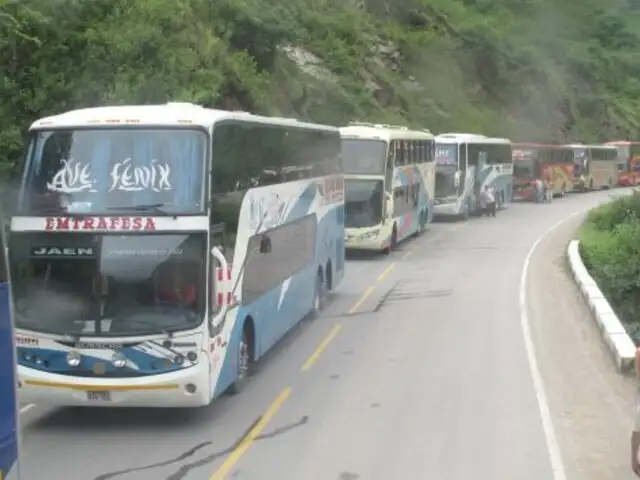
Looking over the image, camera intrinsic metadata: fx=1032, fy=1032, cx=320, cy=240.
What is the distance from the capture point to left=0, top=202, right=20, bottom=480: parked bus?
6109mm

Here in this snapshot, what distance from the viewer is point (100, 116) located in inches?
454

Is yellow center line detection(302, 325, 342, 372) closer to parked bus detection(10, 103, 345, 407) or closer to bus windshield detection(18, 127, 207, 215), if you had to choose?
parked bus detection(10, 103, 345, 407)

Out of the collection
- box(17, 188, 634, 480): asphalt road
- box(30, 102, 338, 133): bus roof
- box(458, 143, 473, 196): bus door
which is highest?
box(30, 102, 338, 133): bus roof

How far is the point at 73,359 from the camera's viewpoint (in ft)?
35.6

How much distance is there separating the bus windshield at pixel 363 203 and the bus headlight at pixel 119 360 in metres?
17.9

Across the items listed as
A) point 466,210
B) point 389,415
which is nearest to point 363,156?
point 466,210

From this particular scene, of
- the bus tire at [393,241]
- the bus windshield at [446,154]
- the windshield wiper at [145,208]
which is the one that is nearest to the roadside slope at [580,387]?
the windshield wiper at [145,208]

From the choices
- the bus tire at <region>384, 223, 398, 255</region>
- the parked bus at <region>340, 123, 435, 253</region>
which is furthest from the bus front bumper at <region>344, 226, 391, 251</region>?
the bus tire at <region>384, 223, 398, 255</region>

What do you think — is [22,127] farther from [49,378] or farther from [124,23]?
[49,378]

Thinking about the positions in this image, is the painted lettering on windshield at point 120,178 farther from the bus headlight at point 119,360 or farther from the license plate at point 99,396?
the license plate at point 99,396

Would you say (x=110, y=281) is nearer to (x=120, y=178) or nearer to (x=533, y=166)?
(x=120, y=178)

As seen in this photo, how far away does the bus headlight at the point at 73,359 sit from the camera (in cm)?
1084

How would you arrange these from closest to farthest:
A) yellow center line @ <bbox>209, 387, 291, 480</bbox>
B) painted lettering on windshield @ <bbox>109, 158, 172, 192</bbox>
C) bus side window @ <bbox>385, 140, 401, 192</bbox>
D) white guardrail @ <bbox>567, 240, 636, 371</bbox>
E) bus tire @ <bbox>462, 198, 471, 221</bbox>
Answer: yellow center line @ <bbox>209, 387, 291, 480</bbox> → painted lettering on windshield @ <bbox>109, 158, 172, 192</bbox> → white guardrail @ <bbox>567, 240, 636, 371</bbox> → bus side window @ <bbox>385, 140, 401, 192</bbox> → bus tire @ <bbox>462, 198, 471, 221</bbox>

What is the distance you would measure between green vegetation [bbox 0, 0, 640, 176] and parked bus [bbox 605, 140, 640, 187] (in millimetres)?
4477
